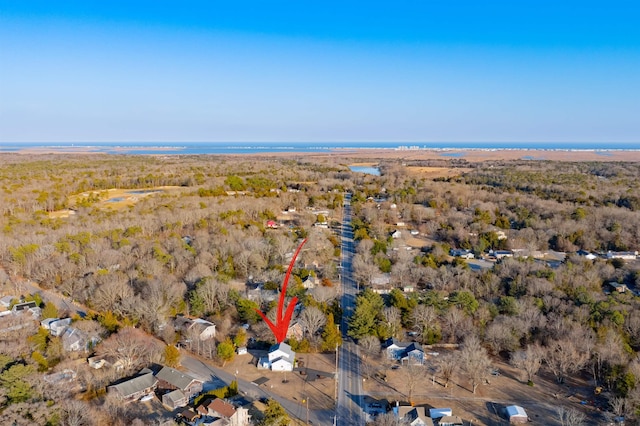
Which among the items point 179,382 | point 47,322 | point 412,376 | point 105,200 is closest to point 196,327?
point 179,382

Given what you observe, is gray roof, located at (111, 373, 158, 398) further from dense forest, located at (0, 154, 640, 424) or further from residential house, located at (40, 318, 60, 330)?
residential house, located at (40, 318, 60, 330)

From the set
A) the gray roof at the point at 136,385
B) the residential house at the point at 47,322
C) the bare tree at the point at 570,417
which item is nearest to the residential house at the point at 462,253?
the bare tree at the point at 570,417

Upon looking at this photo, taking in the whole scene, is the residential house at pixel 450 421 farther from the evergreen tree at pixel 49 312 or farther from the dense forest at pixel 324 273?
the evergreen tree at pixel 49 312

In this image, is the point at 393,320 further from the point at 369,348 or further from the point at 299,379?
the point at 299,379

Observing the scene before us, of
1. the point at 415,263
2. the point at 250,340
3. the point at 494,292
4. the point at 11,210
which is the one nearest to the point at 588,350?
the point at 494,292

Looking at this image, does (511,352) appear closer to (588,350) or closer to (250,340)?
(588,350)
